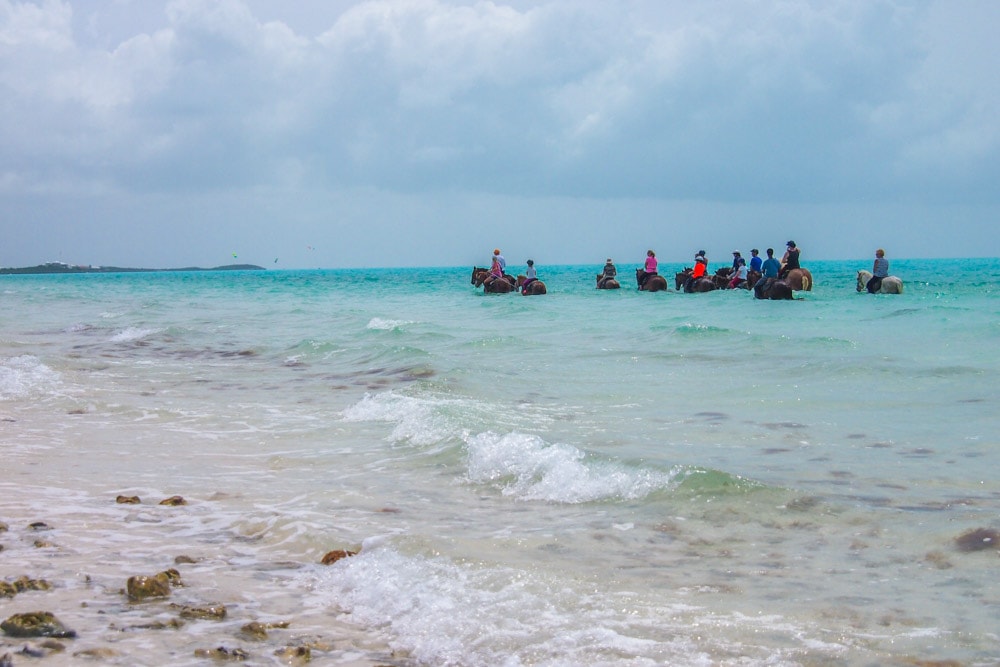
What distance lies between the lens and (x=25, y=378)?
13398 millimetres

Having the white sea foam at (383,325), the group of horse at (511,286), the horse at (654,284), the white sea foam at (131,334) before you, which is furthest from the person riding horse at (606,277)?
the white sea foam at (131,334)

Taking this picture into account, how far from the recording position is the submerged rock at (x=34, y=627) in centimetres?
389

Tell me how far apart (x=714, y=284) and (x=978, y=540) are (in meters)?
30.6

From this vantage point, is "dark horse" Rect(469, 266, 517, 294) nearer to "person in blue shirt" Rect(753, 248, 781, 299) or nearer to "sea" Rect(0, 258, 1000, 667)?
"person in blue shirt" Rect(753, 248, 781, 299)

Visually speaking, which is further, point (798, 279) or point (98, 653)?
point (798, 279)

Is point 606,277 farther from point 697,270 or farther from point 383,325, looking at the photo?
point 383,325

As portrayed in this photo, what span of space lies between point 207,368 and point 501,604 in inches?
481

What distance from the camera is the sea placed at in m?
4.04

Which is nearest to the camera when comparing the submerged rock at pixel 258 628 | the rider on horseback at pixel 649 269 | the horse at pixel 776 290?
the submerged rock at pixel 258 628

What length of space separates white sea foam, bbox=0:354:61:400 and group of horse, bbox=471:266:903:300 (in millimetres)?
21409

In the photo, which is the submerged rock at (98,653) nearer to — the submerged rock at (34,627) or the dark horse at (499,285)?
the submerged rock at (34,627)

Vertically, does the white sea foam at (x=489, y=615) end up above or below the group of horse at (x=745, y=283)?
below

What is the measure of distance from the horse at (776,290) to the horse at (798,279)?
1.73 feet

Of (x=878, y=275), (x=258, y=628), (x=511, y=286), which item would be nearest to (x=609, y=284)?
(x=511, y=286)
